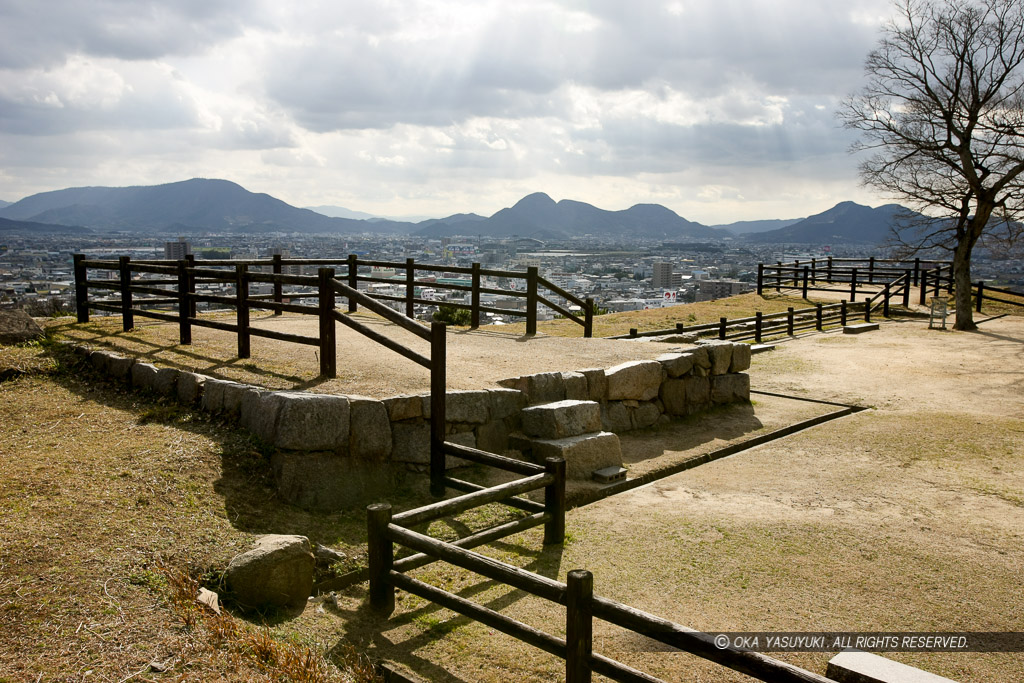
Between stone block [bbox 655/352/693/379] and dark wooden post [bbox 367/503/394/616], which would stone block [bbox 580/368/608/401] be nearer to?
stone block [bbox 655/352/693/379]

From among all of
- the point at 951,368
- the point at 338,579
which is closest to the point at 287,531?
the point at 338,579

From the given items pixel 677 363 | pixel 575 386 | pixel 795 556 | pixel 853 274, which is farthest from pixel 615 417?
pixel 853 274

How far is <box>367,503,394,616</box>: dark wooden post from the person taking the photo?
188 inches

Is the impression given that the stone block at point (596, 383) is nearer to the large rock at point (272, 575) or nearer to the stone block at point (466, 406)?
the stone block at point (466, 406)

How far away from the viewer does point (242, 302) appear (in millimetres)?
8094

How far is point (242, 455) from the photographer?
6.18m

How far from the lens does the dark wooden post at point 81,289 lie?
36.1ft

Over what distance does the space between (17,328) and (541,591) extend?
9.00 metres

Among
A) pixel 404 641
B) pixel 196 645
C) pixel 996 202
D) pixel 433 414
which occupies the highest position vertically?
pixel 996 202

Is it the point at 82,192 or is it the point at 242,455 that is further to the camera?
the point at 82,192

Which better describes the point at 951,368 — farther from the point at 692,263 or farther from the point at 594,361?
the point at 692,263

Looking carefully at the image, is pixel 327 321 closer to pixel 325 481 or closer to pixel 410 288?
pixel 325 481

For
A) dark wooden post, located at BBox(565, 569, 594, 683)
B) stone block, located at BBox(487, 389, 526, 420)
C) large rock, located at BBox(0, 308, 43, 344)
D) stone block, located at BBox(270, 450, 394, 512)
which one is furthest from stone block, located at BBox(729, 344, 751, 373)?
large rock, located at BBox(0, 308, 43, 344)

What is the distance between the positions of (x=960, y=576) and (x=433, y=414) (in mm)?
4326
